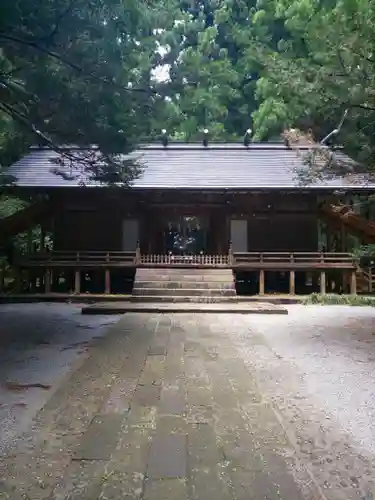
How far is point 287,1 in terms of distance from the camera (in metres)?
19.2

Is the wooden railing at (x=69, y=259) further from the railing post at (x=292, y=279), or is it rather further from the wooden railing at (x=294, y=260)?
the railing post at (x=292, y=279)

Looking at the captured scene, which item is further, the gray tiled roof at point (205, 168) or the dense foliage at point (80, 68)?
the gray tiled roof at point (205, 168)

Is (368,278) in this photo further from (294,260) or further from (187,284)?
(187,284)

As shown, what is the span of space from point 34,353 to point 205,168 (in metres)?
13.1

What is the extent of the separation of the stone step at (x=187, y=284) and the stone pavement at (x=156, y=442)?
27.5 feet

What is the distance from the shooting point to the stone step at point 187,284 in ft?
44.9

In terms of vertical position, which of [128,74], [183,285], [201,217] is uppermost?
[128,74]

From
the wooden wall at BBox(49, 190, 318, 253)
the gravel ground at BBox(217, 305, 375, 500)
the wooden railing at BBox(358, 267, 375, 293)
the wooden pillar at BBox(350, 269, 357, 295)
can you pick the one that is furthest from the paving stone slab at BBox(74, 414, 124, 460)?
the wooden wall at BBox(49, 190, 318, 253)

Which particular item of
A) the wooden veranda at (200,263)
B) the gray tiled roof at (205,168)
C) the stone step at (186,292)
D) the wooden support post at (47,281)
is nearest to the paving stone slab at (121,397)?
the stone step at (186,292)

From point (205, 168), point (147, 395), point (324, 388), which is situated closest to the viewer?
point (147, 395)

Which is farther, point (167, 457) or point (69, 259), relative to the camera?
point (69, 259)

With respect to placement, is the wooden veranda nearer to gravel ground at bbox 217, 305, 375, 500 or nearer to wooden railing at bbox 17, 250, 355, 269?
wooden railing at bbox 17, 250, 355, 269

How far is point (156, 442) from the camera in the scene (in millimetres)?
3012

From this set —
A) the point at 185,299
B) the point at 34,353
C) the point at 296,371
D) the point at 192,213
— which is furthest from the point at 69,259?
the point at 296,371
